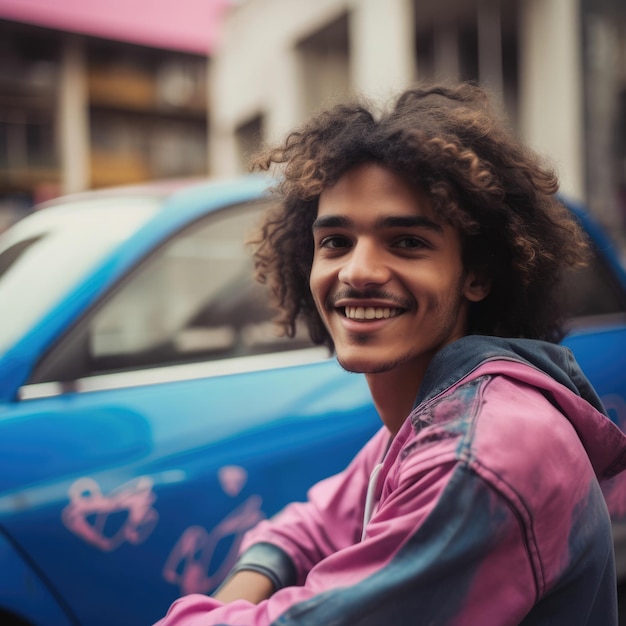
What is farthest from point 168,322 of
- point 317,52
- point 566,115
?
point 317,52

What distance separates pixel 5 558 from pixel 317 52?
9717 millimetres

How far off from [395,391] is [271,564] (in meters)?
0.46

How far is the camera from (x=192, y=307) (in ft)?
8.01

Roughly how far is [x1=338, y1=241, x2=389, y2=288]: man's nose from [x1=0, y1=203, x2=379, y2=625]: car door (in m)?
0.77

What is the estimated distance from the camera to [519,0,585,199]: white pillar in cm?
773

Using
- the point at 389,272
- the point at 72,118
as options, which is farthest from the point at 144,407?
the point at 72,118

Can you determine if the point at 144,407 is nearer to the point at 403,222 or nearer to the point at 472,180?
the point at 403,222

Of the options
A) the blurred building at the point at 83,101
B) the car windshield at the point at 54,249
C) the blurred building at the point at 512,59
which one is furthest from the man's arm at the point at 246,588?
the blurred building at the point at 83,101

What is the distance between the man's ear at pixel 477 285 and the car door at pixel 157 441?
0.75 m

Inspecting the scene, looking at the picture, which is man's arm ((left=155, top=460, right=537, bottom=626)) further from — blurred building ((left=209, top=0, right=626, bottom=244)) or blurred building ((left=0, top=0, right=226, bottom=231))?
blurred building ((left=0, top=0, right=226, bottom=231))

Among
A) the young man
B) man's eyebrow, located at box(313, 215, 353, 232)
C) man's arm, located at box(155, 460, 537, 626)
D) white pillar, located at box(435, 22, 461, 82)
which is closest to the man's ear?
the young man

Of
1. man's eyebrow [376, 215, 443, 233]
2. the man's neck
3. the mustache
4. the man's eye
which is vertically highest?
man's eyebrow [376, 215, 443, 233]

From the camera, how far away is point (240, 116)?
1235cm

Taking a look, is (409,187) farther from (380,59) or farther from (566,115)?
(380,59)
